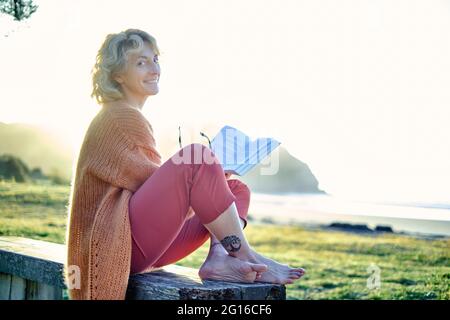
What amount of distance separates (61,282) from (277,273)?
86 centimetres

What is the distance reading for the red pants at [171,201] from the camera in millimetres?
1946

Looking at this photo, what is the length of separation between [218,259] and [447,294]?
2839 millimetres

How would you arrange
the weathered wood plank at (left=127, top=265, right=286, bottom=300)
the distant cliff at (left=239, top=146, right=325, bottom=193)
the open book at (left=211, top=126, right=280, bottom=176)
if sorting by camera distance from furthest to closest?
the distant cliff at (left=239, top=146, right=325, bottom=193) → the open book at (left=211, top=126, right=280, bottom=176) → the weathered wood plank at (left=127, top=265, right=286, bottom=300)

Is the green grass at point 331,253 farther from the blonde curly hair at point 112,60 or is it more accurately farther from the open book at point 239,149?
the blonde curly hair at point 112,60

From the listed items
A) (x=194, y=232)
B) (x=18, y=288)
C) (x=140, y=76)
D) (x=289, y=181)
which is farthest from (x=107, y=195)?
(x=289, y=181)

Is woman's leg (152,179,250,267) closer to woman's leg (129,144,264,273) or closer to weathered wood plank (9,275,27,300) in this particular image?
woman's leg (129,144,264,273)

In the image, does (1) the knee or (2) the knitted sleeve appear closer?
(1) the knee

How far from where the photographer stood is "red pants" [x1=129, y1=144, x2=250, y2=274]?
1.95 meters

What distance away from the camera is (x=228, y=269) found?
1.99 metres

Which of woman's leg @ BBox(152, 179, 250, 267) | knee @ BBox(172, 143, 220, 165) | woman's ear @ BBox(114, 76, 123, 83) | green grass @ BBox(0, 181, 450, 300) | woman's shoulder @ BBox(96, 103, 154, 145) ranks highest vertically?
woman's ear @ BBox(114, 76, 123, 83)

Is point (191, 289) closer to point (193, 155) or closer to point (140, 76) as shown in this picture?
point (193, 155)

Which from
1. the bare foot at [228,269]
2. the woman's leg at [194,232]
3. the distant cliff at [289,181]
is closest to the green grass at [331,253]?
the distant cliff at [289,181]

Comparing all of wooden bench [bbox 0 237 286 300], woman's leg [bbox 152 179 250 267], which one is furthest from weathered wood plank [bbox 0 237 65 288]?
woman's leg [bbox 152 179 250 267]

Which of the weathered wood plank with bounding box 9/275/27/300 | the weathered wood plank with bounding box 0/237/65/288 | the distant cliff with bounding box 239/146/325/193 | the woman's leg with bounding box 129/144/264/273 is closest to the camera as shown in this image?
the woman's leg with bounding box 129/144/264/273
